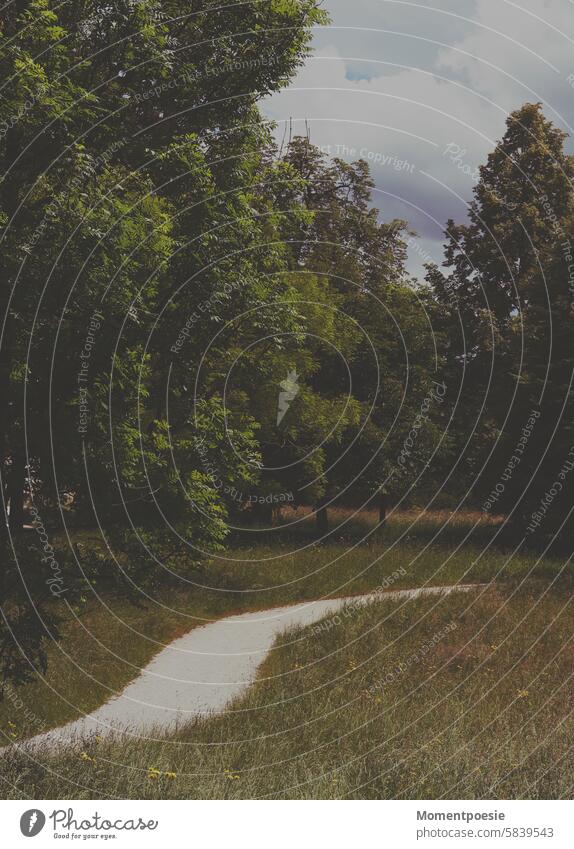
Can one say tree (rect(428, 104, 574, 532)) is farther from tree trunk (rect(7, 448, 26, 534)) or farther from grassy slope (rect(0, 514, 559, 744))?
tree trunk (rect(7, 448, 26, 534))

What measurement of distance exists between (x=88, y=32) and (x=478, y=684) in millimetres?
12262

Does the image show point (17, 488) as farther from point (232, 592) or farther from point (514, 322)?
point (514, 322)

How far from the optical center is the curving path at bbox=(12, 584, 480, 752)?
1236 cm

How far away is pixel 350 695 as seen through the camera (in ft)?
46.1

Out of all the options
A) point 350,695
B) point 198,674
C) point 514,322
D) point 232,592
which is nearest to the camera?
point 350,695

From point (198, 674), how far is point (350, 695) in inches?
146

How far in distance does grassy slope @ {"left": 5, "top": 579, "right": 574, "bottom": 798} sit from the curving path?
0.57 m

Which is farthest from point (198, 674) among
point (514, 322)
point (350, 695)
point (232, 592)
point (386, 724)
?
point (514, 322)

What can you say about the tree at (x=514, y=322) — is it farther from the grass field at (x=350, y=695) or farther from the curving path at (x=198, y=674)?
the curving path at (x=198, y=674)

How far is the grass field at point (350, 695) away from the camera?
8.00 m

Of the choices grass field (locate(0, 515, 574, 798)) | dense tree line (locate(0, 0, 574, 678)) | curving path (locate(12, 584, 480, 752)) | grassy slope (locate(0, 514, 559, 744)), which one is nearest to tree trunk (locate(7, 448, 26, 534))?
dense tree line (locate(0, 0, 574, 678))
